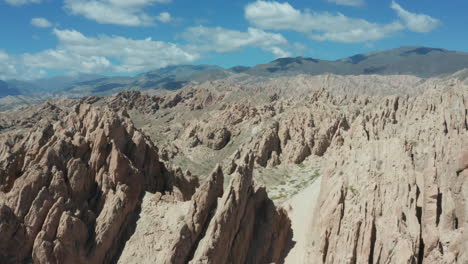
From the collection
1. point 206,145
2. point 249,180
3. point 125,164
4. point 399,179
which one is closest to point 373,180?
point 399,179

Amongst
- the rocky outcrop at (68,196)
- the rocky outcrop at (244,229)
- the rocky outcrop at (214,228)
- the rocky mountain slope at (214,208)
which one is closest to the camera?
the rocky outcrop at (68,196)

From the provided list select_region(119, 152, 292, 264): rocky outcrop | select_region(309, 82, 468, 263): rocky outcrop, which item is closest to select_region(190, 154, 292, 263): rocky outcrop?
select_region(119, 152, 292, 264): rocky outcrop

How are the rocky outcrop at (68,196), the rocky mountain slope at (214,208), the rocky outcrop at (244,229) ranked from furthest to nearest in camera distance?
the rocky outcrop at (244,229), the rocky mountain slope at (214,208), the rocky outcrop at (68,196)

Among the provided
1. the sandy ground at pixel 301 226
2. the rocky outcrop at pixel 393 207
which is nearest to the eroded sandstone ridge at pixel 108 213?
the sandy ground at pixel 301 226

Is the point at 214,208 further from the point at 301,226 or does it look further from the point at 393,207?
the point at 393,207

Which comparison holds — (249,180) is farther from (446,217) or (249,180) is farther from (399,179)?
(446,217)

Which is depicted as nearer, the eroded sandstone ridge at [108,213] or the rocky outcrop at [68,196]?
Answer: the rocky outcrop at [68,196]

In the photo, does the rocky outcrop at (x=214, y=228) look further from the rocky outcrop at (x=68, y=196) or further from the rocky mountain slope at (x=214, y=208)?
the rocky outcrop at (x=68, y=196)

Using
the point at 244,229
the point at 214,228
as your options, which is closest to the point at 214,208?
the point at 214,228

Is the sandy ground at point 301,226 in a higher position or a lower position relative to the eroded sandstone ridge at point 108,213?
lower
